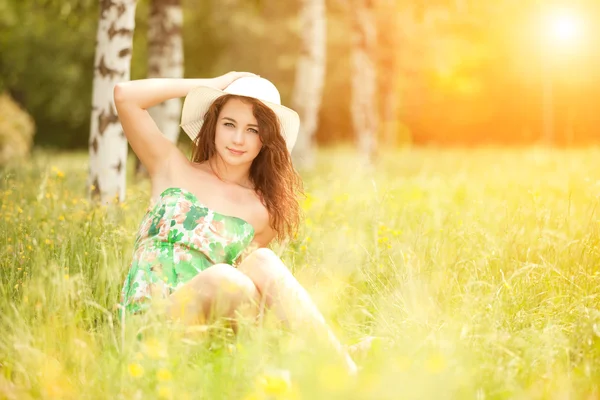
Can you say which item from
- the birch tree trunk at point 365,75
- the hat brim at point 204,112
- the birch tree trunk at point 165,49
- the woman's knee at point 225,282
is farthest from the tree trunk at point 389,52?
the woman's knee at point 225,282

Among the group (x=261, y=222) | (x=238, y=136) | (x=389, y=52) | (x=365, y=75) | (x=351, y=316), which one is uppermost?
(x=389, y=52)

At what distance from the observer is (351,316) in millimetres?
3551

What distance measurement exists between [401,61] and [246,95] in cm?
2050

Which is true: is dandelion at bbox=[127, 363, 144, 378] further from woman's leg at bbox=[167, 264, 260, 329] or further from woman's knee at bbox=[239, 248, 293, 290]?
woman's knee at bbox=[239, 248, 293, 290]

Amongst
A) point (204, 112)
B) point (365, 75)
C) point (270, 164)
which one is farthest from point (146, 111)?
point (365, 75)

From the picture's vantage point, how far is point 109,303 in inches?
138

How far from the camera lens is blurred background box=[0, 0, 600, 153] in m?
19.6

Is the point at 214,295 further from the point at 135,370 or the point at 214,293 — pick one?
the point at 135,370

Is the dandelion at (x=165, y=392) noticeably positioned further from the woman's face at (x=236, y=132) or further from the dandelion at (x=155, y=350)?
the woman's face at (x=236, y=132)

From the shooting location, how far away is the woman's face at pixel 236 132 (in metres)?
3.79

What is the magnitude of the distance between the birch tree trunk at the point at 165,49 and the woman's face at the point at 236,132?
15.6 feet

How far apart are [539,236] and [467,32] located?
14.8 m

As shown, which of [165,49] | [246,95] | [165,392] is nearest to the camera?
[165,392]

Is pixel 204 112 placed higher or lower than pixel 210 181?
higher
